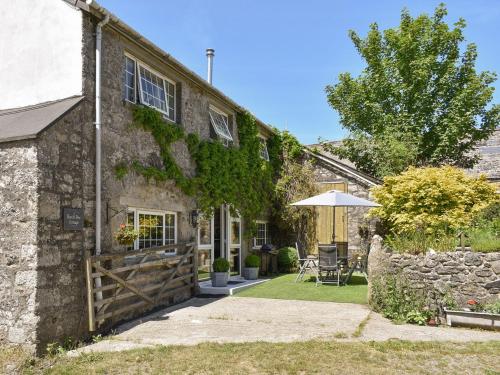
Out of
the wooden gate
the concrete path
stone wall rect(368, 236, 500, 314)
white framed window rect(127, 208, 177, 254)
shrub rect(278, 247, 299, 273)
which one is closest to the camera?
the concrete path

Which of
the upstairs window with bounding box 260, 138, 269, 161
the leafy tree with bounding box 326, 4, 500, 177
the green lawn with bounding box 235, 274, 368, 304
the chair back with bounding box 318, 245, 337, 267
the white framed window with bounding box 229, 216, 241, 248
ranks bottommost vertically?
the green lawn with bounding box 235, 274, 368, 304

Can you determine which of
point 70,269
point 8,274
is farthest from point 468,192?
point 8,274

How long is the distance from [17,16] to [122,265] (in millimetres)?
4885

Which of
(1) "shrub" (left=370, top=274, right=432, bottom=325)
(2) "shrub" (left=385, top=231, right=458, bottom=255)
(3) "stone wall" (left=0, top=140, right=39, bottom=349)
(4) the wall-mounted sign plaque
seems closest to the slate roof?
(3) "stone wall" (left=0, top=140, right=39, bottom=349)

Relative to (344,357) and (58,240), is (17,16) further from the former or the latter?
(344,357)

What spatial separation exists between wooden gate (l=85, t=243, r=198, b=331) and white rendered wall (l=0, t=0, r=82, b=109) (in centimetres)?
295

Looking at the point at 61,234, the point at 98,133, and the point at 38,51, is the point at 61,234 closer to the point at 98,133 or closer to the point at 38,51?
the point at 98,133

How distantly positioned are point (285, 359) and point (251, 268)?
285 inches

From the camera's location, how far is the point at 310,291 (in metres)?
10.6

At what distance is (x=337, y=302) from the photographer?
9203 mm

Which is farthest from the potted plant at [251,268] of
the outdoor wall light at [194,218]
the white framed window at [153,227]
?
the white framed window at [153,227]

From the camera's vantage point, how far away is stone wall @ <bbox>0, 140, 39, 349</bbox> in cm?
580

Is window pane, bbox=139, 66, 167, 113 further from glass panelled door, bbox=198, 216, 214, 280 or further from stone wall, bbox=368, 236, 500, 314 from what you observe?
stone wall, bbox=368, 236, 500, 314

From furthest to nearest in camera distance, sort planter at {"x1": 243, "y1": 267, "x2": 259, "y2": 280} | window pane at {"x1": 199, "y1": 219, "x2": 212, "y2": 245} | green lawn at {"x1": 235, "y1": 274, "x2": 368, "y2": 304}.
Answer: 1. planter at {"x1": 243, "y1": 267, "x2": 259, "y2": 280}
2. window pane at {"x1": 199, "y1": 219, "x2": 212, "y2": 245}
3. green lawn at {"x1": 235, "y1": 274, "x2": 368, "y2": 304}
